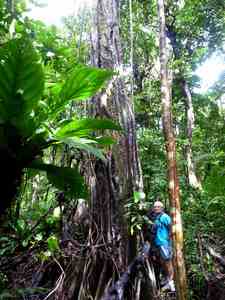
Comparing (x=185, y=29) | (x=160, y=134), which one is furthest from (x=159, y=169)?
(x=185, y=29)

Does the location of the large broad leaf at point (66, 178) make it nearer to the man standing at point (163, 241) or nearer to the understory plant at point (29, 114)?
the understory plant at point (29, 114)

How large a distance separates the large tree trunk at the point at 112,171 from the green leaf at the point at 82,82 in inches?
44.7

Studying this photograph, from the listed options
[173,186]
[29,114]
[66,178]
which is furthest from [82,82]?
[173,186]

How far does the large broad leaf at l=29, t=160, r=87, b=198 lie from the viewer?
7.68 feet

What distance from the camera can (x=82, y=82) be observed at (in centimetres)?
229

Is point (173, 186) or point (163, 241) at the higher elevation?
point (163, 241)

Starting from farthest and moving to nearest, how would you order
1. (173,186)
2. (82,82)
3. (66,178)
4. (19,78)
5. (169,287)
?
(169,287)
(173,186)
(66,178)
(82,82)
(19,78)

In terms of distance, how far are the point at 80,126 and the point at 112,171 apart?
1.13 metres

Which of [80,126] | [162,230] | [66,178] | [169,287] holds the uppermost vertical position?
[162,230]

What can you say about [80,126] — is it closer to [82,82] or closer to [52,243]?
[82,82]

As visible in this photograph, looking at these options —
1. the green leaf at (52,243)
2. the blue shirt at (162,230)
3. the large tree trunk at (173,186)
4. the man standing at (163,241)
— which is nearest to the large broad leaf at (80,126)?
the large tree trunk at (173,186)

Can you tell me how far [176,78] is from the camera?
10.4 metres

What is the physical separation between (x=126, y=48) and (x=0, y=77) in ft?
25.2

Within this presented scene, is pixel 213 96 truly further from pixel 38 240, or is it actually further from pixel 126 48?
pixel 38 240
